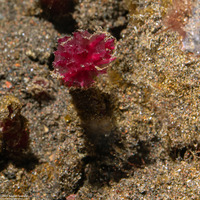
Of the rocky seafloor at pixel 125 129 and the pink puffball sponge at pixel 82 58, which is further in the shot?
the rocky seafloor at pixel 125 129

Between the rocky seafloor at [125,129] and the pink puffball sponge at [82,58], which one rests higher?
the pink puffball sponge at [82,58]

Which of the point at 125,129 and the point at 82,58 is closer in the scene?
the point at 82,58

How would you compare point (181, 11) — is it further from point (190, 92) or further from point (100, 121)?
point (100, 121)

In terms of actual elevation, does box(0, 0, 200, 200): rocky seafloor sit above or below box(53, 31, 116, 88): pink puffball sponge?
below

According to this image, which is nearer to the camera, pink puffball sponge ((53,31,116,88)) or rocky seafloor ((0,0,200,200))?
pink puffball sponge ((53,31,116,88))
